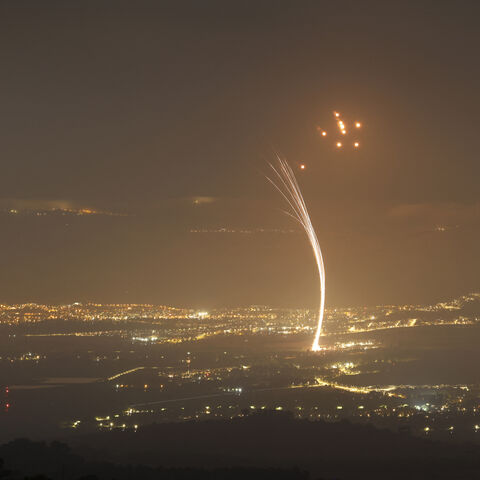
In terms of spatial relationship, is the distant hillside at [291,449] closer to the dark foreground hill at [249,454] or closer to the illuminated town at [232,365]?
the dark foreground hill at [249,454]

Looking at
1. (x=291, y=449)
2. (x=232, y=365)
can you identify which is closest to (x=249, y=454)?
(x=291, y=449)

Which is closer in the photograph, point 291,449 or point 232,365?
point 291,449

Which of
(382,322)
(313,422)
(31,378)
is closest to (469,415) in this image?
(313,422)

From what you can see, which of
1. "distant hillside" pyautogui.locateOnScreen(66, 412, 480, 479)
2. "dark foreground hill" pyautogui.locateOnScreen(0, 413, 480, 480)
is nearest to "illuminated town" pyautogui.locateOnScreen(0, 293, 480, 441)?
"distant hillside" pyautogui.locateOnScreen(66, 412, 480, 479)

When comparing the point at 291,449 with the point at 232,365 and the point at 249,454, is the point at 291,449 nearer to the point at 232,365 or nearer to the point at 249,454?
the point at 249,454

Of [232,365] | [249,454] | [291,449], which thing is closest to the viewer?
[249,454]

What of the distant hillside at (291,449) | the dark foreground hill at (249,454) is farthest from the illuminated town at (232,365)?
the dark foreground hill at (249,454)

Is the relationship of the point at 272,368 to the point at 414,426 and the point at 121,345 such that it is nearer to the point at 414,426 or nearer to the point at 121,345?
the point at 121,345

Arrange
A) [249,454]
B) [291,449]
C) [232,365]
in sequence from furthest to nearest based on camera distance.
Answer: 1. [232,365]
2. [291,449]
3. [249,454]
